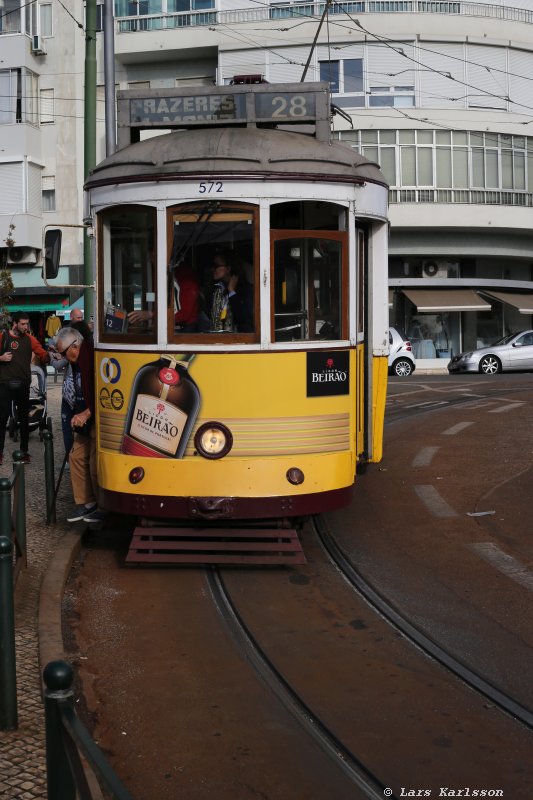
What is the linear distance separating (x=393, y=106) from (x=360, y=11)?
3523mm

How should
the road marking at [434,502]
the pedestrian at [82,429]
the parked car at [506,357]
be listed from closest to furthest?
the pedestrian at [82,429] → the road marking at [434,502] → the parked car at [506,357]

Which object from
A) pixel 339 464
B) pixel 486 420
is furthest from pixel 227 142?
pixel 486 420

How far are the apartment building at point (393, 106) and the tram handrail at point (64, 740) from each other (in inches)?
1374

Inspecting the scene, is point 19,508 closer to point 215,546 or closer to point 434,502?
point 215,546

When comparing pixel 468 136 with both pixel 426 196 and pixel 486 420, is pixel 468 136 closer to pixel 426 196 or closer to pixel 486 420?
pixel 426 196

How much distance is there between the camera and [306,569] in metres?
8.25

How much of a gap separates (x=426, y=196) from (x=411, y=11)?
6.45 meters

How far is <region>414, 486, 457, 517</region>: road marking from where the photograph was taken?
10375 mm

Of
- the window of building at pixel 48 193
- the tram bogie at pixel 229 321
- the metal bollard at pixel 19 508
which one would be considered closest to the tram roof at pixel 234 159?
the tram bogie at pixel 229 321

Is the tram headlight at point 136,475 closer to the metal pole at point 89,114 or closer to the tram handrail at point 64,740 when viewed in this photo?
the tram handrail at point 64,740

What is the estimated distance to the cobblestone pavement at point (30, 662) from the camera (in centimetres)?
436

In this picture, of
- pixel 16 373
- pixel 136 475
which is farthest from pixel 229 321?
pixel 16 373

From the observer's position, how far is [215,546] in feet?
26.2

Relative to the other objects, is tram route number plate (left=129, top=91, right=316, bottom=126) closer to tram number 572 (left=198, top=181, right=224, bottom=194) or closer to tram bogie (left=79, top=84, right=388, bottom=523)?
tram bogie (left=79, top=84, right=388, bottom=523)
